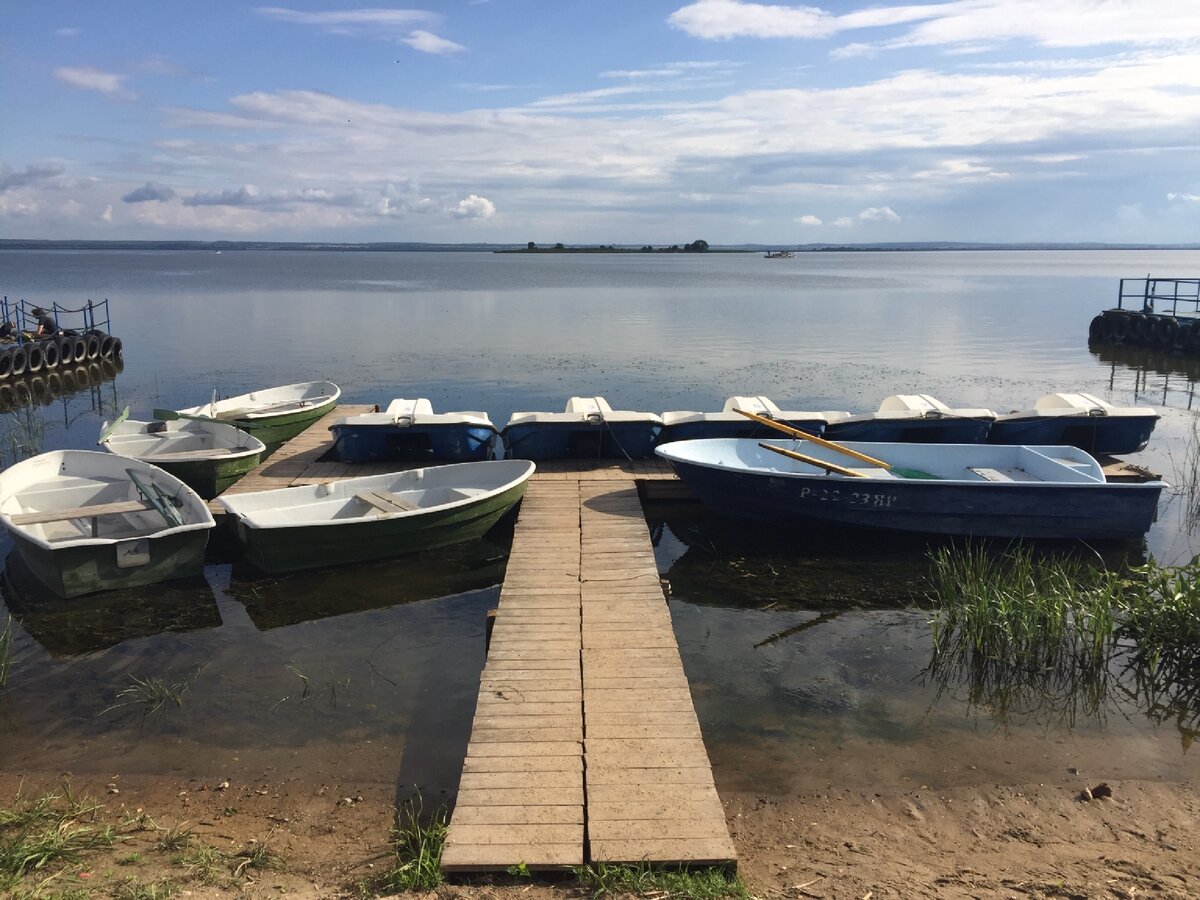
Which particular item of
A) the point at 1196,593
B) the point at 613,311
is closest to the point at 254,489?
the point at 1196,593

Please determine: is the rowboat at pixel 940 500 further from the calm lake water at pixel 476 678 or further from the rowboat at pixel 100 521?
the rowboat at pixel 100 521

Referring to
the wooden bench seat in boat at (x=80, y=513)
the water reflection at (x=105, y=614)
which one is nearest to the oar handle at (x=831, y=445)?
the water reflection at (x=105, y=614)

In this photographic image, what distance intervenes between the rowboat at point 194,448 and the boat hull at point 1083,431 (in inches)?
439

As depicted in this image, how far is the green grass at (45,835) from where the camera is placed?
484 centimetres

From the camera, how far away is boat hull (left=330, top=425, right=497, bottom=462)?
1320cm

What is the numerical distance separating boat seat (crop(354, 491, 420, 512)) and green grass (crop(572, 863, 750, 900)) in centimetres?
630

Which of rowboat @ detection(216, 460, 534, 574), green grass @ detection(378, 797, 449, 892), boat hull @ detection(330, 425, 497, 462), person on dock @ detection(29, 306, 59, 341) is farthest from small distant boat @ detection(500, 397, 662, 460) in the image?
person on dock @ detection(29, 306, 59, 341)

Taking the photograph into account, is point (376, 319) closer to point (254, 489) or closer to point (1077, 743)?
point (254, 489)

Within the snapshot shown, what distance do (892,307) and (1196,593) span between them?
1857 inches

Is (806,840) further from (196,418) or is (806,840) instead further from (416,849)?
(196,418)

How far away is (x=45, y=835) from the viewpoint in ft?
16.8

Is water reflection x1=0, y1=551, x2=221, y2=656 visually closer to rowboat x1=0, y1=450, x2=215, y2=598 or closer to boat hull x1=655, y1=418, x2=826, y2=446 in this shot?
rowboat x1=0, y1=450, x2=215, y2=598

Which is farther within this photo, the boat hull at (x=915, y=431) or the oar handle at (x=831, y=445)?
the boat hull at (x=915, y=431)

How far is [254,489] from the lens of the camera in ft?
40.1
